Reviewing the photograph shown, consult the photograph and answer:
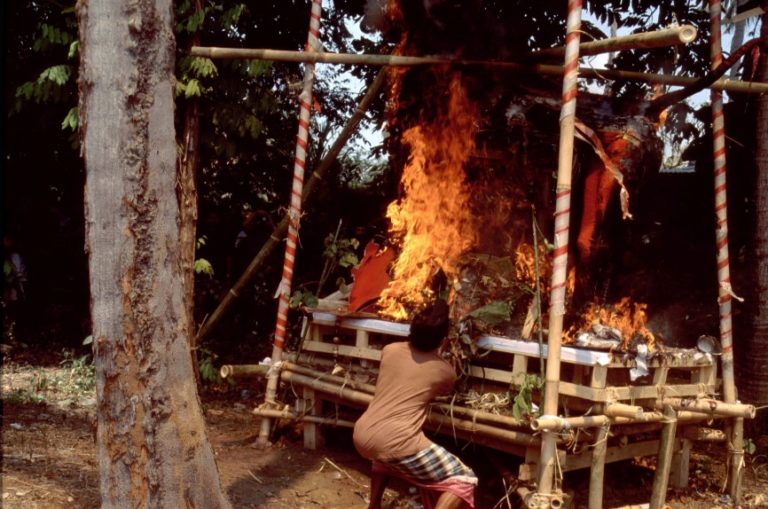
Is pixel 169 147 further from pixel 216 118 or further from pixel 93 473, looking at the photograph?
pixel 216 118

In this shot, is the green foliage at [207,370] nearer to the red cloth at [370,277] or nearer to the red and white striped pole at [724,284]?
the red cloth at [370,277]

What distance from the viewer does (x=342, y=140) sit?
28.7ft

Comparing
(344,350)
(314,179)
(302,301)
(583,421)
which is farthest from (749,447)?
A: (314,179)

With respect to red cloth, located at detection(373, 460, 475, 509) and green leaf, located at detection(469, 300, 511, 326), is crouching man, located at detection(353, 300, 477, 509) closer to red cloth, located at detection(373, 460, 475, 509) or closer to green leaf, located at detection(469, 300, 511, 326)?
red cloth, located at detection(373, 460, 475, 509)

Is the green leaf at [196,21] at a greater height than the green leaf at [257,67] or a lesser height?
greater

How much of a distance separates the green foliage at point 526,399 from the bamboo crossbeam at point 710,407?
119 cm

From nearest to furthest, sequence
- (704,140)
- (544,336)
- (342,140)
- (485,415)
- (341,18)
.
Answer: (485,415) < (544,336) < (342,140) < (704,140) < (341,18)

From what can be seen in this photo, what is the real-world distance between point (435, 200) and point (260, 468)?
3.41 m

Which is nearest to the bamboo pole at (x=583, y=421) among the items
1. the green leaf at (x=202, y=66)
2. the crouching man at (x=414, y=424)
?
the crouching man at (x=414, y=424)

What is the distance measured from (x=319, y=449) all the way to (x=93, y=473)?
247cm

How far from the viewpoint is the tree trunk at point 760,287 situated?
7961mm

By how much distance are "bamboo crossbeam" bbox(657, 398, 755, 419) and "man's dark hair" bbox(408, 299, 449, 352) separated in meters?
2.08

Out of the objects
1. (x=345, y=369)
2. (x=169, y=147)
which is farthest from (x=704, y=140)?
(x=169, y=147)

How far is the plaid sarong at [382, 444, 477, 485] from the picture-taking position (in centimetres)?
495
